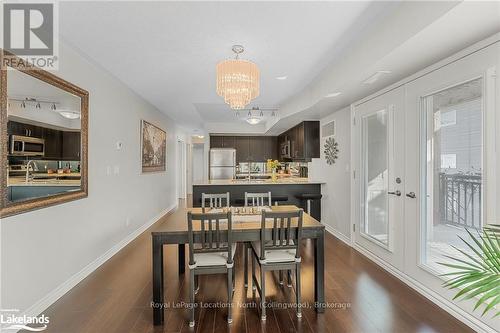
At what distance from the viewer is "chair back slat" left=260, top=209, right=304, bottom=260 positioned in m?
2.11

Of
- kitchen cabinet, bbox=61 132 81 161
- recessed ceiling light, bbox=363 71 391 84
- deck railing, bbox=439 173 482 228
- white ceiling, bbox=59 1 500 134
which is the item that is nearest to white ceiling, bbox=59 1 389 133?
white ceiling, bbox=59 1 500 134

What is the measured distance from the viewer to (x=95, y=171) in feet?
10.2

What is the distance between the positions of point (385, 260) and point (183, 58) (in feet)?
11.4

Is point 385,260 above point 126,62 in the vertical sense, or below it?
below

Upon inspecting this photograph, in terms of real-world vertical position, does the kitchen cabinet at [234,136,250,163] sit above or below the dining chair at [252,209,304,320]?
above

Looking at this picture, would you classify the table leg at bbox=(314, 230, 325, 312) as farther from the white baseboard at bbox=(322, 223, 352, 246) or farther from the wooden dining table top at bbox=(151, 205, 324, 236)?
the white baseboard at bbox=(322, 223, 352, 246)

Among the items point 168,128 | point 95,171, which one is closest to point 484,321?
point 95,171

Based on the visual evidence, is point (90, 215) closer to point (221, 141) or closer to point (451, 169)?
point (451, 169)

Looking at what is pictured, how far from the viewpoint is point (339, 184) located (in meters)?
4.39

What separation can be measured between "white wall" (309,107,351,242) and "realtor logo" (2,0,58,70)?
3.86 m

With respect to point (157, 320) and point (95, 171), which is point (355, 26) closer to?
point (157, 320)

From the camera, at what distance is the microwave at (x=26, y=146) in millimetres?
1956

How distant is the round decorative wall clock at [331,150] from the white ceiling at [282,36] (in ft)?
3.54

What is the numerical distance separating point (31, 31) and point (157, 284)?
2.41 meters
